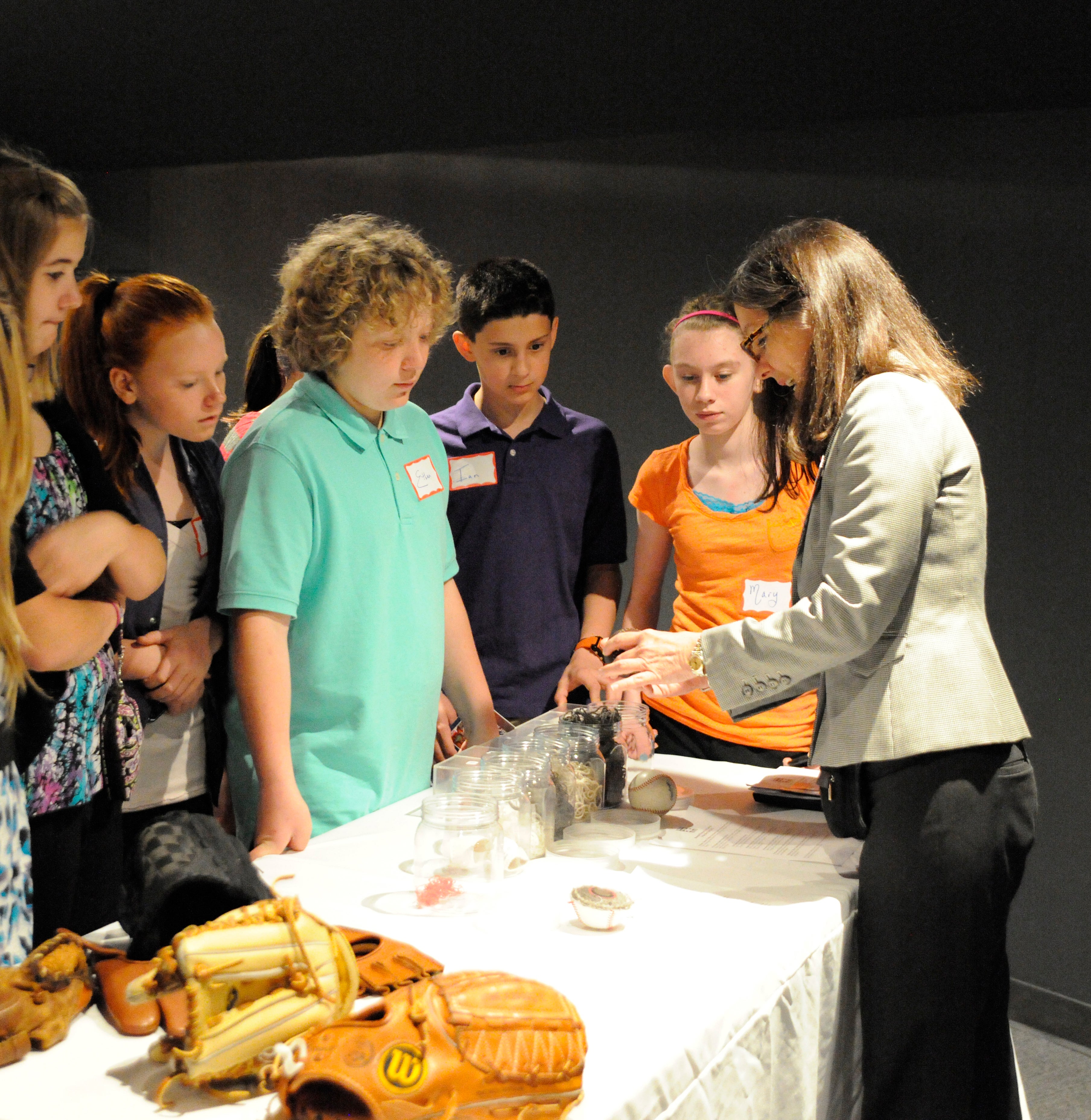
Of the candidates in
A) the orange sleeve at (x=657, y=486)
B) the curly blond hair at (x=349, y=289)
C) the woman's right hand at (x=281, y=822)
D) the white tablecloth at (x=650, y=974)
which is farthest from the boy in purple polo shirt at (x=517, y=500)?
the woman's right hand at (x=281, y=822)

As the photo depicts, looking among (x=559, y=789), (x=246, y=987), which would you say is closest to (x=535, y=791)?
(x=559, y=789)

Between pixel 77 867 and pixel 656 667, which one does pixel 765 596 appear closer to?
pixel 656 667

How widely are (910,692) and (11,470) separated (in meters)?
1.26

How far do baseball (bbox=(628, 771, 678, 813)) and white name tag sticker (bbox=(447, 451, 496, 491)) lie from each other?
3.55 ft

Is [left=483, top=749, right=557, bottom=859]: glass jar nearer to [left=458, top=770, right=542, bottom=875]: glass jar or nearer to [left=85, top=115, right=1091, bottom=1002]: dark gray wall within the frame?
[left=458, top=770, right=542, bottom=875]: glass jar

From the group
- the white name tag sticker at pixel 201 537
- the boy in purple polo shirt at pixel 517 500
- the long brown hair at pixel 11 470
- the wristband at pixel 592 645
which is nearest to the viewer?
the long brown hair at pixel 11 470

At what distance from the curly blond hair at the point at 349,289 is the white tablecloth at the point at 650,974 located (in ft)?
2.80

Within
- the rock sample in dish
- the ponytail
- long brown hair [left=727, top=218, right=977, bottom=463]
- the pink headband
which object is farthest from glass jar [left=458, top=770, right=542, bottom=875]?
the ponytail

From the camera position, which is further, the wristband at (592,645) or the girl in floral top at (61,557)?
the wristband at (592,645)

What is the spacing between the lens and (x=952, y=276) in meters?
3.24

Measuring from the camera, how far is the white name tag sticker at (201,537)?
1.98m

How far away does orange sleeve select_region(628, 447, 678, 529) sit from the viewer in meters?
2.68

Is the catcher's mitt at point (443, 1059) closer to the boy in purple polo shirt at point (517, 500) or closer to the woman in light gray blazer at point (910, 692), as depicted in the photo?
the woman in light gray blazer at point (910, 692)

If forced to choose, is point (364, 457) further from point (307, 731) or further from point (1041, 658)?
point (1041, 658)
